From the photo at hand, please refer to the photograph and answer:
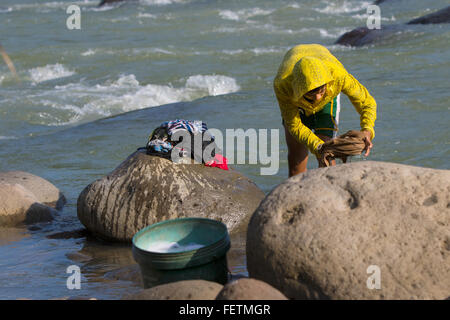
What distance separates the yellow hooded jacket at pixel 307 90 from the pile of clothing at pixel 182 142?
0.89 meters

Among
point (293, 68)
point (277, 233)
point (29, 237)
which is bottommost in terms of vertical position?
point (29, 237)

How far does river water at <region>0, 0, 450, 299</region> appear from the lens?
6074 mm

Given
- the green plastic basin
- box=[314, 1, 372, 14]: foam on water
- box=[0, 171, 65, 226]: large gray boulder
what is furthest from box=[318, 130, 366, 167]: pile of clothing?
box=[314, 1, 372, 14]: foam on water

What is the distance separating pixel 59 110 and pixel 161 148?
7.19m

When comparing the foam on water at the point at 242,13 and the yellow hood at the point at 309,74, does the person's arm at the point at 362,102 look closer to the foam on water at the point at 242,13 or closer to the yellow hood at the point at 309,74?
the yellow hood at the point at 309,74

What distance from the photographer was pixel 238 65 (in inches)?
612

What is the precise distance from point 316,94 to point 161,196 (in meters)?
1.63

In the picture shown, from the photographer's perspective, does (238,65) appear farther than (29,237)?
Yes

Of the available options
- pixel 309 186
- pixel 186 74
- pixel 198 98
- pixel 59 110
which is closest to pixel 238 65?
pixel 186 74

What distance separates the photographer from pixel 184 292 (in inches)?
142

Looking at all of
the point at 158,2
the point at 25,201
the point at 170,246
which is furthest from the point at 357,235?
the point at 158,2

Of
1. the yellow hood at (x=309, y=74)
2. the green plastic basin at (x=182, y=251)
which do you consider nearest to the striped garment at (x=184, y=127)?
the yellow hood at (x=309, y=74)

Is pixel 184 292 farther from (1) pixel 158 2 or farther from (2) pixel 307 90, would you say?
(1) pixel 158 2
